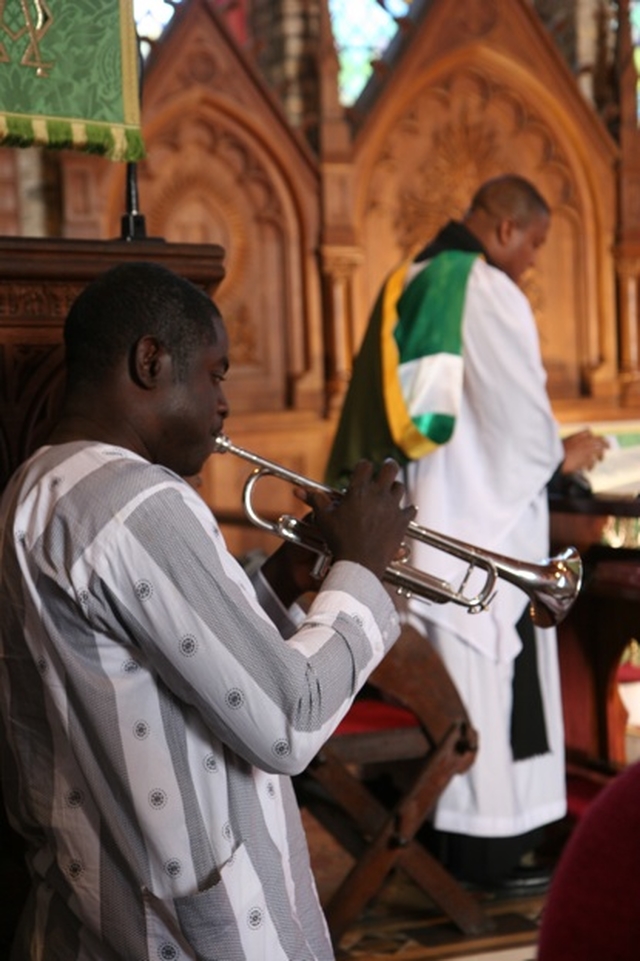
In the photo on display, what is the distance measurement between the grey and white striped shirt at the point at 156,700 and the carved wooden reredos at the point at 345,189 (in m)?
4.91

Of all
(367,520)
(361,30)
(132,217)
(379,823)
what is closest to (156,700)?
(367,520)

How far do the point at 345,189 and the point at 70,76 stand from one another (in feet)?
15.9

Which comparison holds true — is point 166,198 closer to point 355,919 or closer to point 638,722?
point 638,722

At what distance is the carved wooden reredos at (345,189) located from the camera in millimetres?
6801

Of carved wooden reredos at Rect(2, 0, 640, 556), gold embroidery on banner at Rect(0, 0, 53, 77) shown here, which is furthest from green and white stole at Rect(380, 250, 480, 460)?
carved wooden reredos at Rect(2, 0, 640, 556)

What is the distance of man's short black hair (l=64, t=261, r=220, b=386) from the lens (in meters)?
1.78

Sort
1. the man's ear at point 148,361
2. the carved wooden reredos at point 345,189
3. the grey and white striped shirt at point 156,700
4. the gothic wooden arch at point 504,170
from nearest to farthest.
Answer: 1. the grey and white striped shirt at point 156,700
2. the man's ear at point 148,361
3. the carved wooden reredos at point 345,189
4. the gothic wooden arch at point 504,170

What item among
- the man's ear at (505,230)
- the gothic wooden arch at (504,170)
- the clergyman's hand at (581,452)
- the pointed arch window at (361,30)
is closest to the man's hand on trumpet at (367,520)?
the clergyman's hand at (581,452)

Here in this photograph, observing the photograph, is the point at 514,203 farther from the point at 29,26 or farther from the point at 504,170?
the point at 504,170

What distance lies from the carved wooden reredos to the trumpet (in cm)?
416

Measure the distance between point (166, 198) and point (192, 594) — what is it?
17.8 ft

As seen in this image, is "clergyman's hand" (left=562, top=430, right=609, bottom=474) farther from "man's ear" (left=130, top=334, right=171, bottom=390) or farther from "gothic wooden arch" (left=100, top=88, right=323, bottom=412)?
"gothic wooden arch" (left=100, top=88, right=323, bottom=412)

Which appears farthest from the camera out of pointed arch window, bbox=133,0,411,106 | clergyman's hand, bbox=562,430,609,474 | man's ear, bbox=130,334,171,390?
pointed arch window, bbox=133,0,411,106

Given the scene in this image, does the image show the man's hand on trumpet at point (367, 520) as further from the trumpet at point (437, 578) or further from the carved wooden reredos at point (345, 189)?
the carved wooden reredos at point (345, 189)
